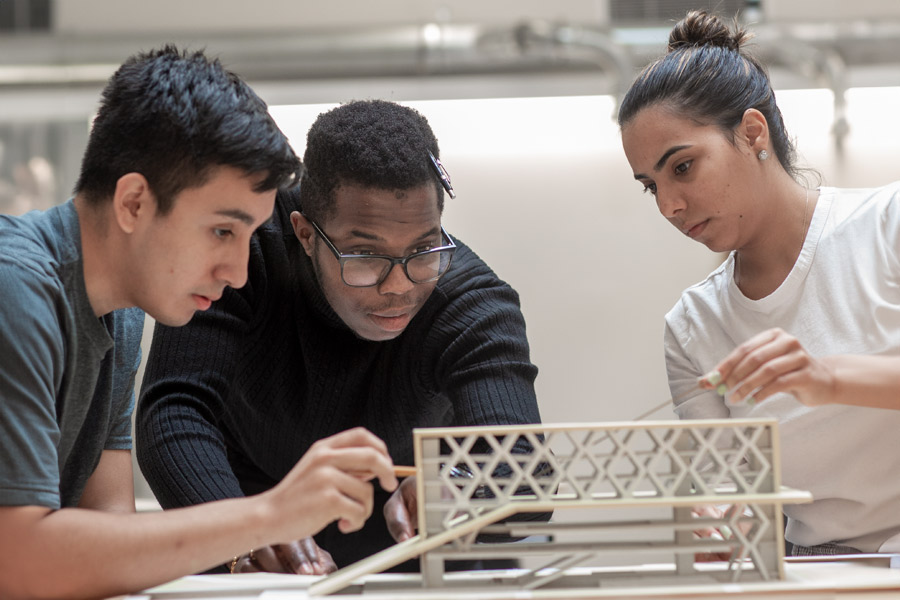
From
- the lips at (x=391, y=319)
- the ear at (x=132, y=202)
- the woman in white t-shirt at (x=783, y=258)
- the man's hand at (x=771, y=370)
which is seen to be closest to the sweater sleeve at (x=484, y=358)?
the lips at (x=391, y=319)

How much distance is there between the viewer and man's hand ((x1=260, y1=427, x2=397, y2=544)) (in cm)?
116

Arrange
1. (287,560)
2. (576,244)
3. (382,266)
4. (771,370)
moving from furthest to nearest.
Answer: (576,244) < (382,266) < (287,560) < (771,370)

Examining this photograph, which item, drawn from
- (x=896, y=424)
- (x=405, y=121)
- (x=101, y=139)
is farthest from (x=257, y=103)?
(x=896, y=424)

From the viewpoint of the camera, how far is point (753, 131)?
5.74ft

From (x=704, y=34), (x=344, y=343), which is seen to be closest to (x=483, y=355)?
(x=344, y=343)

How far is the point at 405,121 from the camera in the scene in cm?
193

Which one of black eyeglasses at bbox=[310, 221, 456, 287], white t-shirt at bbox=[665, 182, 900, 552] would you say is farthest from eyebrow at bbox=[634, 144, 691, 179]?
black eyeglasses at bbox=[310, 221, 456, 287]

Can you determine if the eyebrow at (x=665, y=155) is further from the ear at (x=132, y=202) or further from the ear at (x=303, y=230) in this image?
the ear at (x=132, y=202)

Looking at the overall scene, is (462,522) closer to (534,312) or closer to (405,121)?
(405,121)

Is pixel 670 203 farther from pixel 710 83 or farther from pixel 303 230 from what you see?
pixel 303 230

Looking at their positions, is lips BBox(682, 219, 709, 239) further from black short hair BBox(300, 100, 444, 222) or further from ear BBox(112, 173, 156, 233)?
ear BBox(112, 173, 156, 233)

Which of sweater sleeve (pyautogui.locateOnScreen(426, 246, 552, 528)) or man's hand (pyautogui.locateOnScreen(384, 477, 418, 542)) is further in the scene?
sweater sleeve (pyautogui.locateOnScreen(426, 246, 552, 528))

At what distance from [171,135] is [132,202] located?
12 centimetres

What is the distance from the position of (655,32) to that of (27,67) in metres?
2.82
